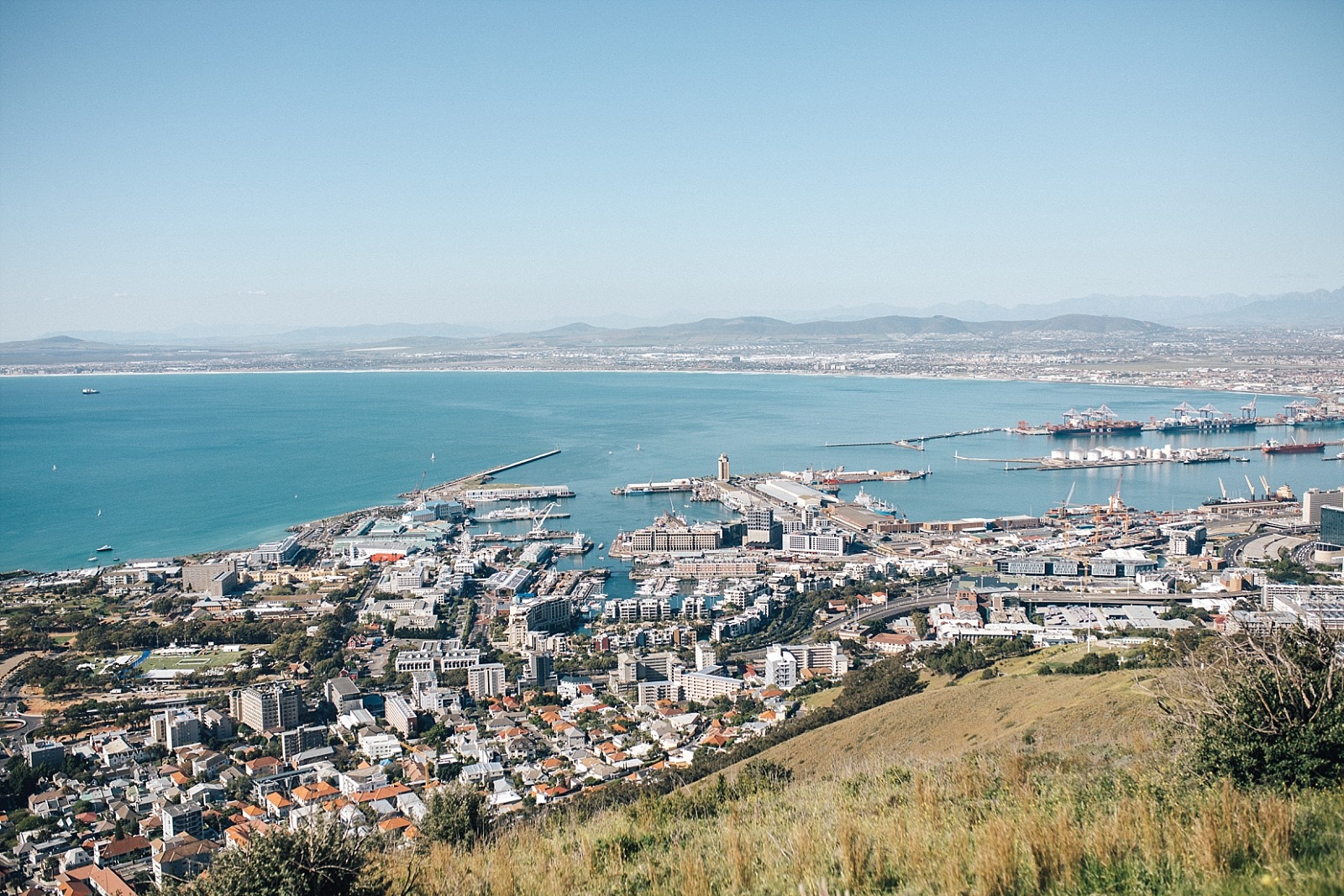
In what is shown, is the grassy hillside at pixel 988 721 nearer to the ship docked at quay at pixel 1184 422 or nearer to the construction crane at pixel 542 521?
the construction crane at pixel 542 521

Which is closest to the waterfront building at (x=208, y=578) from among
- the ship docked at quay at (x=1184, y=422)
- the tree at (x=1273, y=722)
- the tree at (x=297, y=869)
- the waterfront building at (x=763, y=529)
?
the waterfront building at (x=763, y=529)

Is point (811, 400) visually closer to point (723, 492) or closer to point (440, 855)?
point (723, 492)

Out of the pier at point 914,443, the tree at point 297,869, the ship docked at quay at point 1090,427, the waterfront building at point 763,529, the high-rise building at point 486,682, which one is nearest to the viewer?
the tree at point 297,869

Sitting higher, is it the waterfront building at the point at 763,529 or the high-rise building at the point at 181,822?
the high-rise building at the point at 181,822

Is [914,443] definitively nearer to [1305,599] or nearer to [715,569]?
[715,569]

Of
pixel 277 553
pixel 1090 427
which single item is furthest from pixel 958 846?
pixel 1090 427
